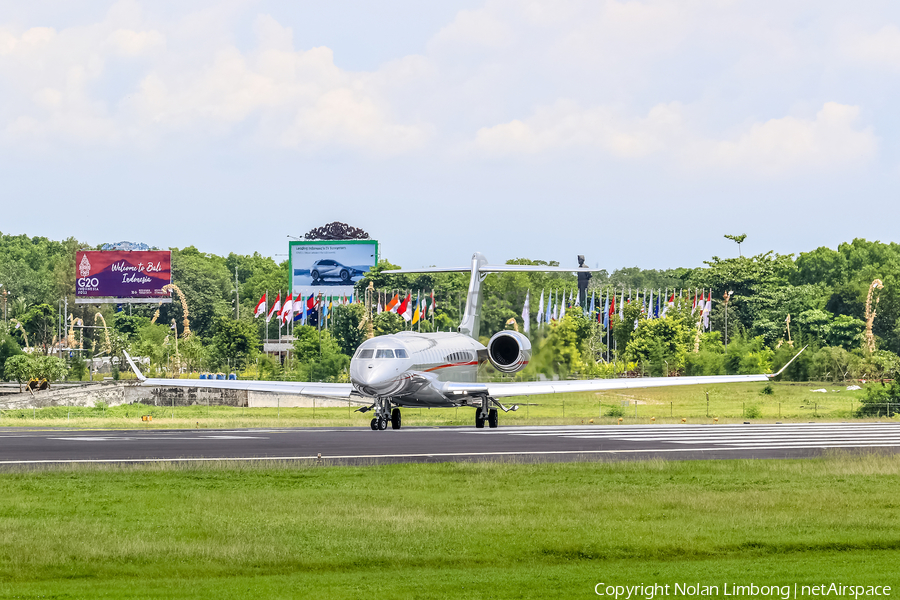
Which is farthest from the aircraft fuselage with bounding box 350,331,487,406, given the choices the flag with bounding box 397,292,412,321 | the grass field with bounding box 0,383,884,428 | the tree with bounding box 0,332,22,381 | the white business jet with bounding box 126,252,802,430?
the tree with bounding box 0,332,22,381

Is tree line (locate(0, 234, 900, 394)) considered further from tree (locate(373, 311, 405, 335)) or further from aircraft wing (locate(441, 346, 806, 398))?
aircraft wing (locate(441, 346, 806, 398))

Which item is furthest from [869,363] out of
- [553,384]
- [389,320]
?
[553,384]

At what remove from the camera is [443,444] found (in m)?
39.4

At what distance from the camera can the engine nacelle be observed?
53.0 metres

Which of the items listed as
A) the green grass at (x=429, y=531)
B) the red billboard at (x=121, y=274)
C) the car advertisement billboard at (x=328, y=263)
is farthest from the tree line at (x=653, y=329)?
the green grass at (x=429, y=531)

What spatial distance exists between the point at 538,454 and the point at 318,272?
107081 mm

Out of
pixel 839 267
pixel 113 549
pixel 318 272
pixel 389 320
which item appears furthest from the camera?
pixel 839 267

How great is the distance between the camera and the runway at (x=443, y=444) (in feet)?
111

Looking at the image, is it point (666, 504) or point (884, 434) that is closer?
point (666, 504)

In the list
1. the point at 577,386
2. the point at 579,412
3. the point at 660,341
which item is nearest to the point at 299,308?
the point at 660,341

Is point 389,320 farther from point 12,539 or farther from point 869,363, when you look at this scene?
point 12,539

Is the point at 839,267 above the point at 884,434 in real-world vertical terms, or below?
above

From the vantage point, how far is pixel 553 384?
163 feet

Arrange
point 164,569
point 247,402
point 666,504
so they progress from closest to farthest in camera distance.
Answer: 1. point 164,569
2. point 666,504
3. point 247,402
